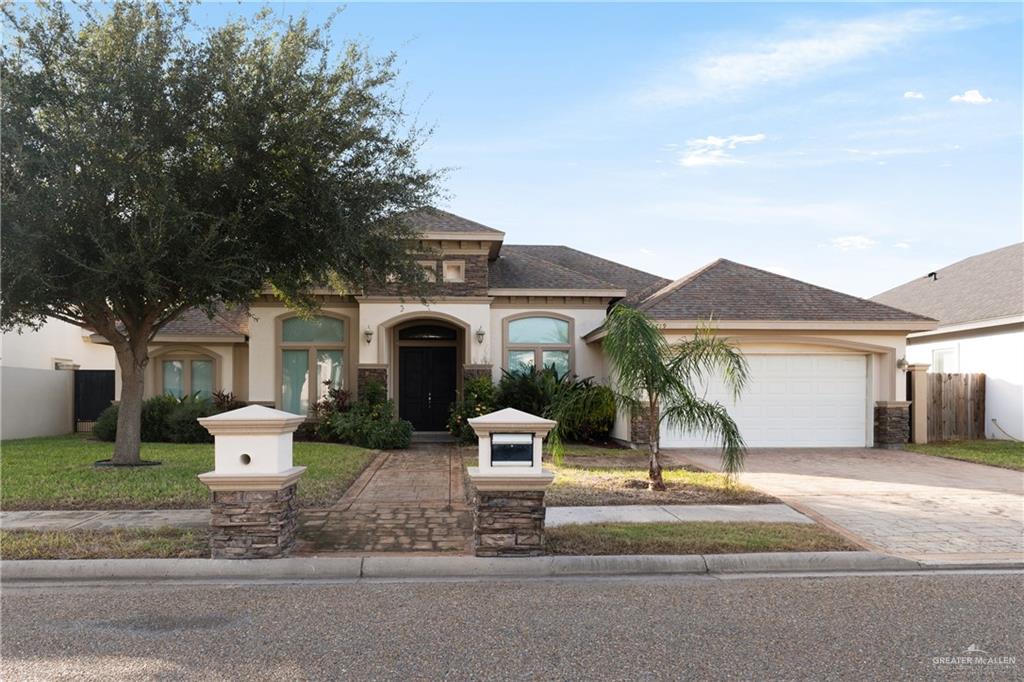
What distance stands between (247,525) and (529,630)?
10.3 ft

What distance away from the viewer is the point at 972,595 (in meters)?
6.15

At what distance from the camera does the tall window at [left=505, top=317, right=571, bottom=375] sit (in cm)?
1927

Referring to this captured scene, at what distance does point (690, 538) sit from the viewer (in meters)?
7.61

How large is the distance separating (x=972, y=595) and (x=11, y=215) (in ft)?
38.9

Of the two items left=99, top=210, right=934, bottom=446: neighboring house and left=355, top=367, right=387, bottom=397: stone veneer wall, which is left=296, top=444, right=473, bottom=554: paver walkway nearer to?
left=355, top=367, right=387, bottom=397: stone veneer wall

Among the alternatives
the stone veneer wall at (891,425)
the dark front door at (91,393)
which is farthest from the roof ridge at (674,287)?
the dark front door at (91,393)

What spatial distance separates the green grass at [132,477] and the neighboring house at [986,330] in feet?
50.2

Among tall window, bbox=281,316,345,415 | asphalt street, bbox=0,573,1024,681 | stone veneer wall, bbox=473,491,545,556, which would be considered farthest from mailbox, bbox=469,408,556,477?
tall window, bbox=281,316,345,415

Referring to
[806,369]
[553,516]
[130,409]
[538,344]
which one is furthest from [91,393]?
[806,369]

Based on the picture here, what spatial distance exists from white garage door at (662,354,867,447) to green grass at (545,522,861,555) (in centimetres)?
809

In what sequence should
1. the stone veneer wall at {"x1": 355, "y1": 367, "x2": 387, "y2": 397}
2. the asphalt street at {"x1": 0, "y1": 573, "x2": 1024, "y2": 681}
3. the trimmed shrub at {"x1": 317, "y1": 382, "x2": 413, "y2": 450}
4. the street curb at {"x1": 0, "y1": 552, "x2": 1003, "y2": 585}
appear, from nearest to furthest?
the asphalt street at {"x1": 0, "y1": 573, "x2": 1024, "y2": 681}, the street curb at {"x1": 0, "y1": 552, "x2": 1003, "y2": 585}, the trimmed shrub at {"x1": 317, "y1": 382, "x2": 413, "y2": 450}, the stone veneer wall at {"x1": 355, "y1": 367, "x2": 387, "y2": 397}

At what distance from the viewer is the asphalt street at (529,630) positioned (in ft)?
15.0

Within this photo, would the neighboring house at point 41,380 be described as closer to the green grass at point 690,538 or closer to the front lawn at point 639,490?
the front lawn at point 639,490

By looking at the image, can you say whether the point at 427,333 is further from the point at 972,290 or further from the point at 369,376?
the point at 972,290
